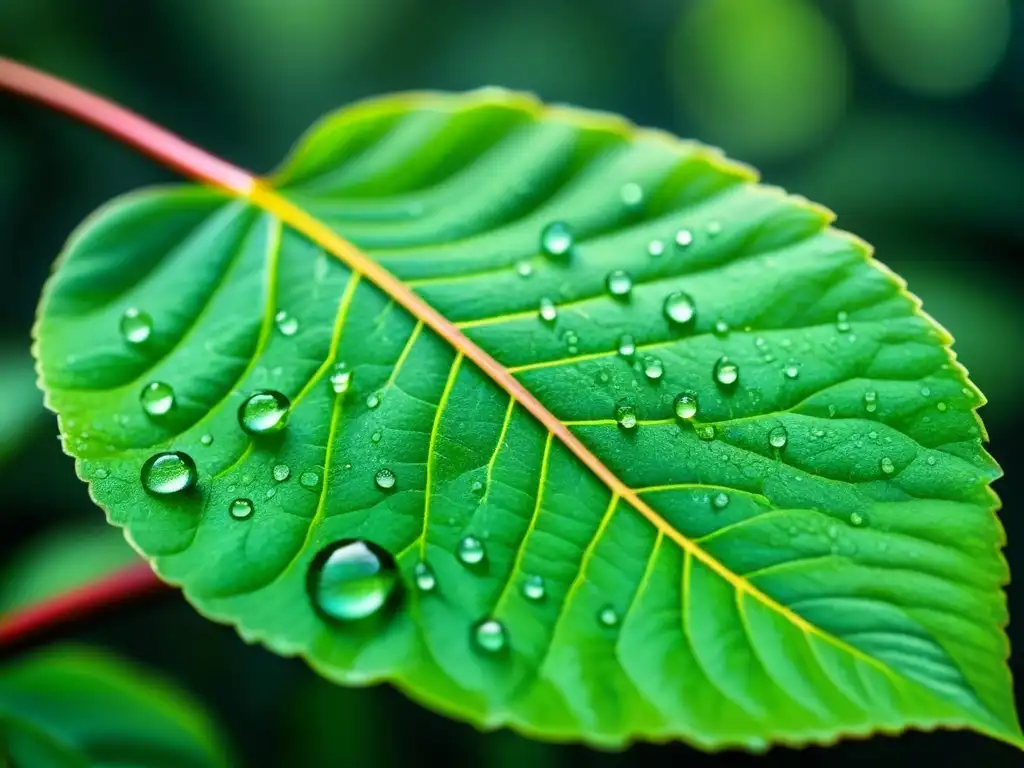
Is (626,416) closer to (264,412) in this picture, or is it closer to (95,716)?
(264,412)

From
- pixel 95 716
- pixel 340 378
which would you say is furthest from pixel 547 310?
pixel 95 716

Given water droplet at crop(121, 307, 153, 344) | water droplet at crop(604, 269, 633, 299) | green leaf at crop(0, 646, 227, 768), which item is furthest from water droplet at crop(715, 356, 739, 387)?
green leaf at crop(0, 646, 227, 768)

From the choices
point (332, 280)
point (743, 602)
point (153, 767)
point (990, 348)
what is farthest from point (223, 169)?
point (990, 348)

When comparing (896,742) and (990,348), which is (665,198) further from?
(896,742)

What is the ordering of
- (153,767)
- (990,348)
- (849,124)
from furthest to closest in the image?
(849,124) < (990,348) < (153,767)

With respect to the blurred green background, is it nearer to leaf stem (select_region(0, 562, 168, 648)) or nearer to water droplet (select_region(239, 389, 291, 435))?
leaf stem (select_region(0, 562, 168, 648))

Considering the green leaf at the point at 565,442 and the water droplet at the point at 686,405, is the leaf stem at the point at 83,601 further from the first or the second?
the water droplet at the point at 686,405

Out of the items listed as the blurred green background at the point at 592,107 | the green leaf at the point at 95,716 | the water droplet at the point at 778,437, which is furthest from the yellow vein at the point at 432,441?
the blurred green background at the point at 592,107
